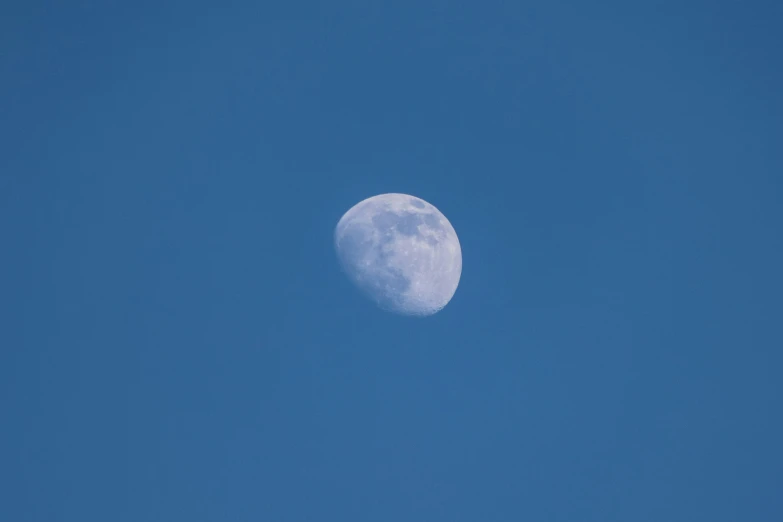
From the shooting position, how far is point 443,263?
313 inches

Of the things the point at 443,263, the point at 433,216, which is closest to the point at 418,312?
the point at 443,263

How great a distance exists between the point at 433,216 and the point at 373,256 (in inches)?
45.6

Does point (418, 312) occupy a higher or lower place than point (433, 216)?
lower

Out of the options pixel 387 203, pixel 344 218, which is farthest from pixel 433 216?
pixel 344 218

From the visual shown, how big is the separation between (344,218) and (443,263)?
163cm

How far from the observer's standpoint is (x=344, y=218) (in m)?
8.03

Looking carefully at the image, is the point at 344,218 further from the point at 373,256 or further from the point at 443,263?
the point at 443,263

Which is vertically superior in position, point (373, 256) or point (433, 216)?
point (433, 216)

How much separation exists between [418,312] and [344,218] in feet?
5.87

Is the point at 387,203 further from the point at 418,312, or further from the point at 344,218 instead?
the point at 418,312

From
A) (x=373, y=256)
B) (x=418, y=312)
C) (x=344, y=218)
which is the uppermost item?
(x=344, y=218)

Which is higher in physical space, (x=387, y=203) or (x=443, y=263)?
(x=387, y=203)

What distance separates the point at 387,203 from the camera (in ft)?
26.5

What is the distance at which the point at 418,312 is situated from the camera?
25.4 ft
